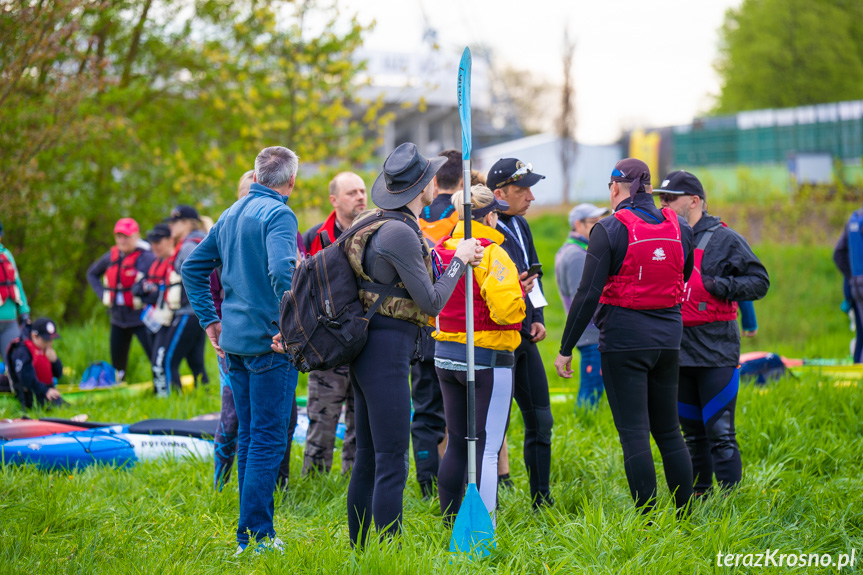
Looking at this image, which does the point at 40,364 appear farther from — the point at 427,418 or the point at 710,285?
the point at 710,285

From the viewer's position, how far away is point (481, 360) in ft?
12.3

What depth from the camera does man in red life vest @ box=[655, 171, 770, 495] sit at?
4.38m

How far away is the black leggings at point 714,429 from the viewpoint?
438 centimetres

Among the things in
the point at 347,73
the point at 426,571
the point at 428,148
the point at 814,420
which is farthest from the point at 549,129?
the point at 426,571

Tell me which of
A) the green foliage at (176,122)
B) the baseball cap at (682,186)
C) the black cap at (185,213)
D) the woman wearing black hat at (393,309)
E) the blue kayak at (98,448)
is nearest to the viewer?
the woman wearing black hat at (393,309)

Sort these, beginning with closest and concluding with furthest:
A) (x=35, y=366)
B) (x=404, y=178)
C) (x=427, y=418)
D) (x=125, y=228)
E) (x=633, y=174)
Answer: (x=404, y=178), (x=633, y=174), (x=427, y=418), (x=35, y=366), (x=125, y=228)

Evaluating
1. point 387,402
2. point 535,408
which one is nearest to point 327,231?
point 535,408

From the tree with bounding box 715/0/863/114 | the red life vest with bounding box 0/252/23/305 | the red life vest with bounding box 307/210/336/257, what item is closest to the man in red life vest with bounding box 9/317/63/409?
the red life vest with bounding box 0/252/23/305

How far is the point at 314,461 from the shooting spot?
4.97 m

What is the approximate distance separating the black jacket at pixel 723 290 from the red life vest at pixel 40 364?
5987mm

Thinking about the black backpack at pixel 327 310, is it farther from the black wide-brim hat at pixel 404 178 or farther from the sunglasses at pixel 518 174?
the sunglasses at pixel 518 174

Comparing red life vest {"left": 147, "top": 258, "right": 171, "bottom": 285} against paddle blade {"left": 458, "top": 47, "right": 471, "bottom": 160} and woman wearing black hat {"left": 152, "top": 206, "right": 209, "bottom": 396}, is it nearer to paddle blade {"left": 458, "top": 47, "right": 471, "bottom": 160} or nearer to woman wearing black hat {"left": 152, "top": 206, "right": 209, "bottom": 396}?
woman wearing black hat {"left": 152, "top": 206, "right": 209, "bottom": 396}

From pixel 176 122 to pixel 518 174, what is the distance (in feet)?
32.4

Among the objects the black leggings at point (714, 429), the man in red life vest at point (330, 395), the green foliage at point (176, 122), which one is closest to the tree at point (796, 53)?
the green foliage at point (176, 122)
